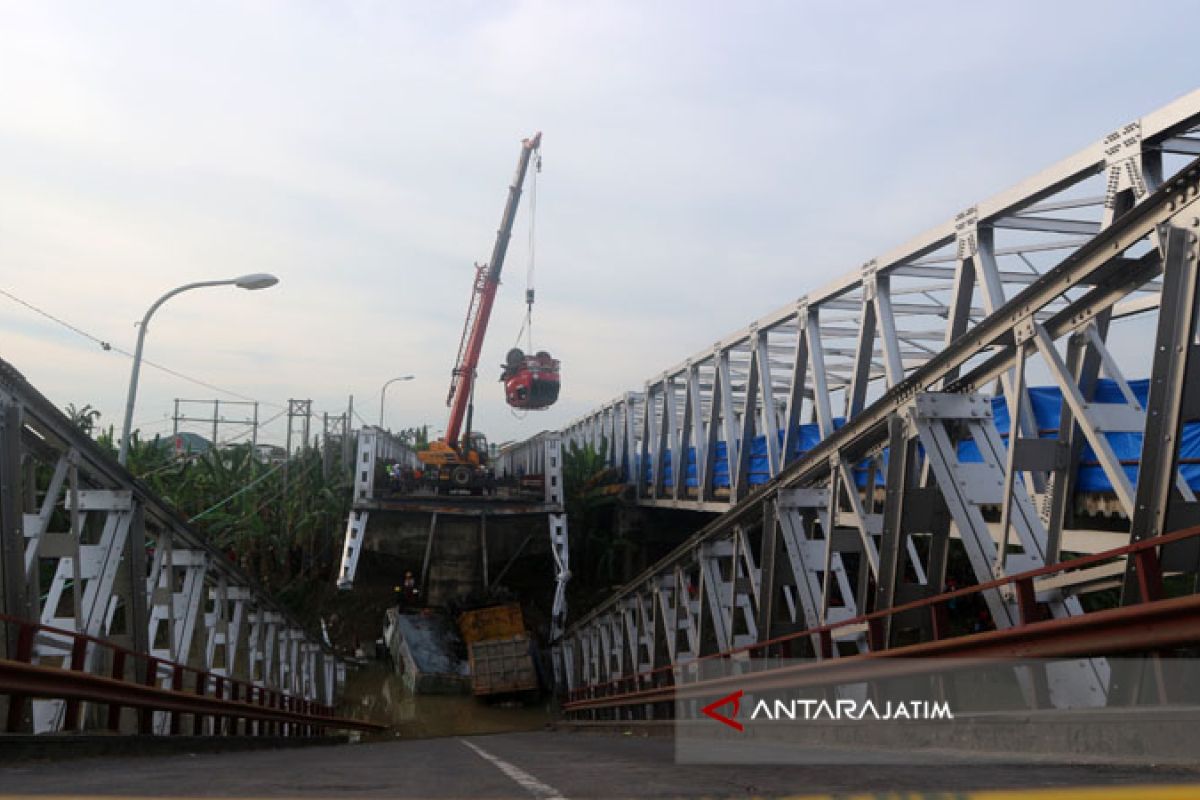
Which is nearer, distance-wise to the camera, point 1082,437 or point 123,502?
point 1082,437

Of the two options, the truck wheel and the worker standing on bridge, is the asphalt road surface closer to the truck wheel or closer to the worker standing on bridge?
the worker standing on bridge

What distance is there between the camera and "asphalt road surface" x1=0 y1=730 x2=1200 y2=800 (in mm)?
5113

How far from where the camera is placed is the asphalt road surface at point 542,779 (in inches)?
201

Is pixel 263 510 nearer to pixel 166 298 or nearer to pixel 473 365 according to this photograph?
pixel 473 365

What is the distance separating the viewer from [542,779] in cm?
651

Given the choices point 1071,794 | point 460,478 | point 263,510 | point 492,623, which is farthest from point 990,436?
point 263,510

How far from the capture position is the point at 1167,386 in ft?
20.1

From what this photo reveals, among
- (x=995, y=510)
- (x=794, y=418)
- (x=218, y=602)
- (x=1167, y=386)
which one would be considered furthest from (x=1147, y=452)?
(x=794, y=418)

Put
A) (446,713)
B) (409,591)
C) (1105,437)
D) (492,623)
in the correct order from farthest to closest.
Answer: (409,591), (492,623), (446,713), (1105,437)

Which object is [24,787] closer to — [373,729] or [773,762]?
[773,762]

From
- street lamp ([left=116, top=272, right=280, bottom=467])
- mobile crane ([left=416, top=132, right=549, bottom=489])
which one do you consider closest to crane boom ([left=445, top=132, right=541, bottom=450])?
mobile crane ([left=416, top=132, right=549, bottom=489])

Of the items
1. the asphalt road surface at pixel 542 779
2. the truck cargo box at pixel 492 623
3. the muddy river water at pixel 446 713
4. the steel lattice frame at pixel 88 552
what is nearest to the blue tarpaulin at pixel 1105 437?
the asphalt road surface at pixel 542 779

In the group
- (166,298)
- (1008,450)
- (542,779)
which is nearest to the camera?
(542,779)

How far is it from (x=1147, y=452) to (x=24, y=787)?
6.74 m
